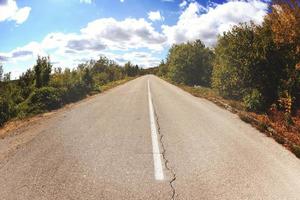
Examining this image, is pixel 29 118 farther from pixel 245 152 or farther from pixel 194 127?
pixel 245 152

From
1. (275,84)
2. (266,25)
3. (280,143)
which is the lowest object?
(280,143)

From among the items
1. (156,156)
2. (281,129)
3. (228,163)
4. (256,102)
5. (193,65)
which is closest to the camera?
(228,163)

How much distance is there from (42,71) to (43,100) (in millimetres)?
2269

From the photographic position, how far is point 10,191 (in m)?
4.59

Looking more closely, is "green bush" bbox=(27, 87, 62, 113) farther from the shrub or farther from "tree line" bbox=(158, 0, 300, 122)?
the shrub

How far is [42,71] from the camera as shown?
1709 centimetres

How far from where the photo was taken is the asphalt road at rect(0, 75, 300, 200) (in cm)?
464

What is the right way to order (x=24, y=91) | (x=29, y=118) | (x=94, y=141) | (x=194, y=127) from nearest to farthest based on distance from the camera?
1. (x=94, y=141)
2. (x=194, y=127)
3. (x=29, y=118)
4. (x=24, y=91)

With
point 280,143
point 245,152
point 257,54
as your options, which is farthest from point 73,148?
point 257,54

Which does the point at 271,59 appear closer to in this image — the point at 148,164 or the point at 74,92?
the point at 148,164

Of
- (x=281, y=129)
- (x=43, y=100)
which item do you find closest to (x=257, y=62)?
(x=281, y=129)

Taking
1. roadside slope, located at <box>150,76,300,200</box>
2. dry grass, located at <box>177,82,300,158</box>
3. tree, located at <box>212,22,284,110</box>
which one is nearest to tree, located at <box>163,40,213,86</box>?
tree, located at <box>212,22,284,110</box>

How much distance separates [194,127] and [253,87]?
6.53 m

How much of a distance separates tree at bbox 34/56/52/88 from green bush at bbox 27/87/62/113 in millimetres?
1069
